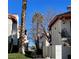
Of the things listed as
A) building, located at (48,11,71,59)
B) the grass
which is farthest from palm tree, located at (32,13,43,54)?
the grass

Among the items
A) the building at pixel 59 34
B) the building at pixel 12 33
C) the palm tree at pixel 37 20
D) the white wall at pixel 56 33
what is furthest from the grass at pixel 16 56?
the white wall at pixel 56 33

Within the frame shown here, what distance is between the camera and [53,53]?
3.59 metres

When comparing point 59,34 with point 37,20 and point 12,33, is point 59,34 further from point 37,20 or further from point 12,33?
point 12,33

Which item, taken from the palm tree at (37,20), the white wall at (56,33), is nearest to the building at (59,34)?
the white wall at (56,33)

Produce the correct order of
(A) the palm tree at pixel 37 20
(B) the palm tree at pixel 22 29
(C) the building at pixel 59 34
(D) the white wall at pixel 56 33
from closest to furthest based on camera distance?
1. (B) the palm tree at pixel 22 29
2. (A) the palm tree at pixel 37 20
3. (C) the building at pixel 59 34
4. (D) the white wall at pixel 56 33

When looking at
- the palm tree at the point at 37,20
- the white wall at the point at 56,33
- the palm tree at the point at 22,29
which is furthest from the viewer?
the white wall at the point at 56,33

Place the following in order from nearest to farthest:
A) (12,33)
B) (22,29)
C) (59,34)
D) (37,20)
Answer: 1. (12,33)
2. (22,29)
3. (37,20)
4. (59,34)

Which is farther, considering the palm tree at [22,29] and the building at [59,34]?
the building at [59,34]

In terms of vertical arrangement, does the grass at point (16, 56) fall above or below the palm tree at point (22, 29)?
Result: below

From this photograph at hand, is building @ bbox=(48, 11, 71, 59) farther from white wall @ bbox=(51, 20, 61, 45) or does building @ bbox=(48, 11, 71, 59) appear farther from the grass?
the grass

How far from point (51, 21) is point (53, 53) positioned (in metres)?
0.55

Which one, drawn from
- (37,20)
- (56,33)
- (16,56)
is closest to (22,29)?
(37,20)

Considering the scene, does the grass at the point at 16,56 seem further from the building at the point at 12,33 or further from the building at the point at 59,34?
the building at the point at 59,34
